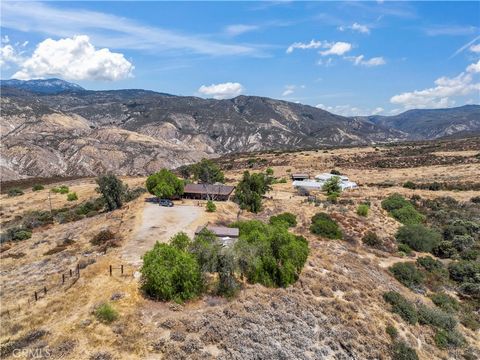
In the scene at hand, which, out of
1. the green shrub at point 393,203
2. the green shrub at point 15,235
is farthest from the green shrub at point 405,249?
the green shrub at point 15,235

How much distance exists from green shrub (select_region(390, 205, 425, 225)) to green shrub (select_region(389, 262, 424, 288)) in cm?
1399

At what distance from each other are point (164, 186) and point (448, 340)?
34.5 m

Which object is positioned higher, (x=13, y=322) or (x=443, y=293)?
(x=13, y=322)

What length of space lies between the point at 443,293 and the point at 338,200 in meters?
27.2

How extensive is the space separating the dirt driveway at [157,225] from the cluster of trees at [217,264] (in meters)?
4.67

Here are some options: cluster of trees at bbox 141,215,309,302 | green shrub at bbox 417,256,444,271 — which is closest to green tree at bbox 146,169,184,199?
cluster of trees at bbox 141,215,309,302

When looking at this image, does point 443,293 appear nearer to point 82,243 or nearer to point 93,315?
point 93,315

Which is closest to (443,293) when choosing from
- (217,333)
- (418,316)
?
(418,316)

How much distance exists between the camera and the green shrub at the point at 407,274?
33719 millimetres

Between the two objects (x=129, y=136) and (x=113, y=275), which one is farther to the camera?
(x=129, y=136)

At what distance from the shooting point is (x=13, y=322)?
1998cm

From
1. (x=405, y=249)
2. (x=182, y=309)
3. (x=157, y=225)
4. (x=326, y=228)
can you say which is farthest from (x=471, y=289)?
(x=157, y=225)

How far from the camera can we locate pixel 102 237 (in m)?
33.6

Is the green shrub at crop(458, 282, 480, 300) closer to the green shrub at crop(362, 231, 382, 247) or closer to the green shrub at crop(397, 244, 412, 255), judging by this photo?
the green shrub at crop(397, 244, 412, 255)
